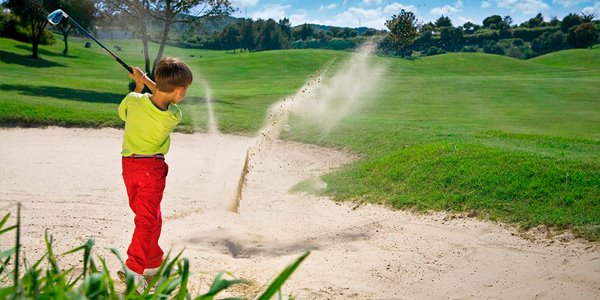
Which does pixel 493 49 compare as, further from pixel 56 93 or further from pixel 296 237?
pixel 296 237

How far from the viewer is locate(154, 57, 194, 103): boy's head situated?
5.76m

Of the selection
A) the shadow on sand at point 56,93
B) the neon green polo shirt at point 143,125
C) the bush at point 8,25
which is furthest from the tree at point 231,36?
the neon green polo shirt at point 143,125

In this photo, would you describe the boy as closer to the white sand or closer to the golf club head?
the white sand

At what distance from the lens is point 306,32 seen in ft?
503

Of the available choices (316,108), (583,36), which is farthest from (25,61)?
(583,36)

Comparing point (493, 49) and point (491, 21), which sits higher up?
point (491, 21)

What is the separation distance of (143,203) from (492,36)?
133558 mm

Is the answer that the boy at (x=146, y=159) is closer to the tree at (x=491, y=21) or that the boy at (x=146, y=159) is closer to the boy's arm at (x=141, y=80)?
the boy's arm at (x=141, y=80)

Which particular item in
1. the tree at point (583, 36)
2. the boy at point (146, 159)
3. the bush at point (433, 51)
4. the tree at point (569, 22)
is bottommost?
the boy at point (146, 159)

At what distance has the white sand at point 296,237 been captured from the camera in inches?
258

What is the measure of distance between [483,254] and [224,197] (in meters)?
5.18

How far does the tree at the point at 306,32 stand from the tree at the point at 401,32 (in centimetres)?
5188

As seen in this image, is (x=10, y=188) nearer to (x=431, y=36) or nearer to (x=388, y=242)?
(x=388, y=242)

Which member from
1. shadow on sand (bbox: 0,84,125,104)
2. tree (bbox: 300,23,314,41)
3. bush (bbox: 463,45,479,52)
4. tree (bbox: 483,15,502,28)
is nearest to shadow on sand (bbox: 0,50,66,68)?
shadow on sand (bbox: 0,84,125,104)
